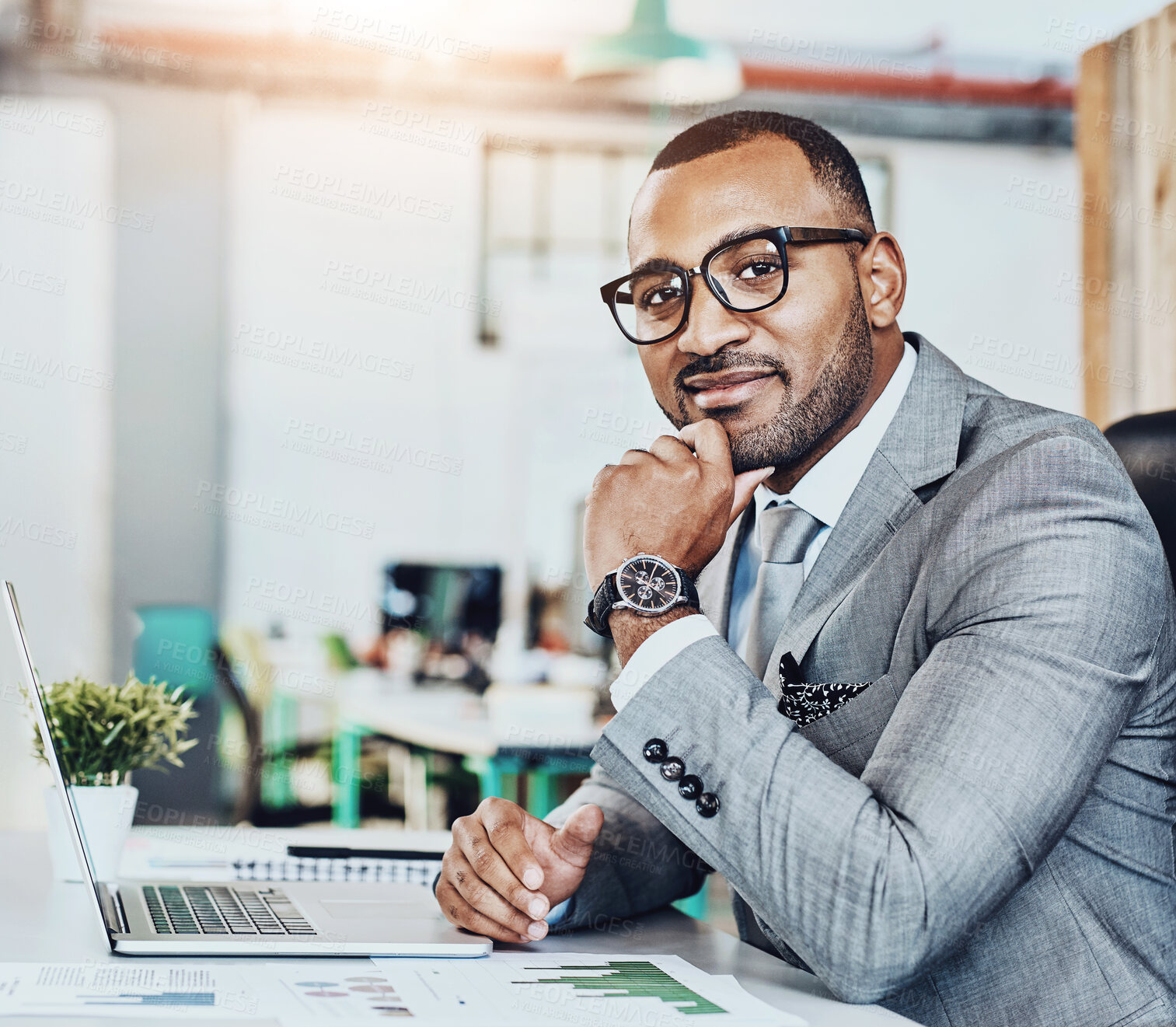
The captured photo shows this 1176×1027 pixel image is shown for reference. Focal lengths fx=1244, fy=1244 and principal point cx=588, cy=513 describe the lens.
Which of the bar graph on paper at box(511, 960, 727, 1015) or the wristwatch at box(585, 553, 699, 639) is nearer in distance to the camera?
the bar graph on paper at box(511, 960, 727, 1015)

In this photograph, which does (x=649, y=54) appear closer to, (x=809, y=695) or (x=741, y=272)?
(x=741, y=272)

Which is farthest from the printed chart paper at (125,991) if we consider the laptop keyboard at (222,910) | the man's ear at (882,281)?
the man's ear at (882,281)

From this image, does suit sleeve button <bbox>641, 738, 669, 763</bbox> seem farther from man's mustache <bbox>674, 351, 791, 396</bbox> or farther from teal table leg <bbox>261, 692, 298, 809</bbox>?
teal table leg <bbox>261, 692, 298, 809</bbox>

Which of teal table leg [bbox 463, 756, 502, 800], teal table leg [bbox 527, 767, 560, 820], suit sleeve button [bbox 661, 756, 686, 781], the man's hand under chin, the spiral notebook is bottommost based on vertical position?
teal table leg [bbox 527, 767, 560, 820]

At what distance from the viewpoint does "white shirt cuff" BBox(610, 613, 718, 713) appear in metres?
1.07

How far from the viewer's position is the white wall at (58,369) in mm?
6031

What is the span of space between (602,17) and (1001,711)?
5976 mm

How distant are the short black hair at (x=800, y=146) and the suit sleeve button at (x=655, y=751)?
0.72 meters

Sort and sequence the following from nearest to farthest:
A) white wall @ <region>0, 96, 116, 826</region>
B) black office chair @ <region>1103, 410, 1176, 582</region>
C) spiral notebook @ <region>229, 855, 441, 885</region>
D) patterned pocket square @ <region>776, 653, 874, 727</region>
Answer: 1. patterned pocket square @ <region>776, 653, 874, 727</region>
2. black office chair @ <region>1103, 410, 1176, 582</region>
3. spiral notebook @ <region>229, 855, 441, 885</region>
4. white wall @ <region>0, 96, 116, 826</region>

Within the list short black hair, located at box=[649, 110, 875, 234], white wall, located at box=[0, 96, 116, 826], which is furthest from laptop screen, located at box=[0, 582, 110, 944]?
white wall, located at box=[0, 96, 116, 826]

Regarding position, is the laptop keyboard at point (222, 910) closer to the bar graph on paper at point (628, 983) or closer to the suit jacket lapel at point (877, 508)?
the bar graph on paper at point (628, 983)

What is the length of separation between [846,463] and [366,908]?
29.3 inches

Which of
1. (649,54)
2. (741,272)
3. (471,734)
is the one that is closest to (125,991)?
(741,272)

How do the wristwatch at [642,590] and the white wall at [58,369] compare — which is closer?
the wristwatch at [642,590]
